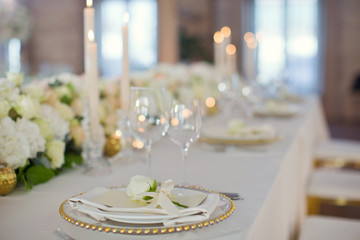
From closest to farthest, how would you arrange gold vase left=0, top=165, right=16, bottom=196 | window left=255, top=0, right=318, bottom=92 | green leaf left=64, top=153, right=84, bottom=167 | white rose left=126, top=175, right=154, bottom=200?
white rose left=126, top=175, right=154, bottom=200 < gold vase left=0, top=165, right=16, bottom=196 < green leaf left=64, top=153, right=84, bottom=167 < window left=255, top=0, right=318, bottom=92

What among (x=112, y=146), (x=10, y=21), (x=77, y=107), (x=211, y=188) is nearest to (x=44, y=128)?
(x=77, y=107)

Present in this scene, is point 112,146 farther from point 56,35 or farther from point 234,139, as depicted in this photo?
point 56,35

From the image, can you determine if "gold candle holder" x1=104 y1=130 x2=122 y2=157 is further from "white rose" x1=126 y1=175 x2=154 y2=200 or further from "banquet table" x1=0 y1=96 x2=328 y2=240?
"white rose" x1=126 y1=175 x2=154 y2=200

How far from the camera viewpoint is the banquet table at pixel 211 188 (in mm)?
964

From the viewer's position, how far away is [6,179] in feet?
3.85

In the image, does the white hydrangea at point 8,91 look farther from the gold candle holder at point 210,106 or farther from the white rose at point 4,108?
the gold candle holder at point 210,106

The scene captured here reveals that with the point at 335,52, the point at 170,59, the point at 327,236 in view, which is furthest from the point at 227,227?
the point at 335,52

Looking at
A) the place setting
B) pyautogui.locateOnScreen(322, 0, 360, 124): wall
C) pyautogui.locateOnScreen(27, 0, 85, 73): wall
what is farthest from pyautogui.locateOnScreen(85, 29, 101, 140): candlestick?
pyautogui.locateOnScreen(27, 0, 85, 73): wall

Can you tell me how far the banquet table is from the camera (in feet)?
3.16

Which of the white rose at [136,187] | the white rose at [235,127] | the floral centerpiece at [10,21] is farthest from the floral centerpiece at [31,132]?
the floral centerpiece at [10,21]

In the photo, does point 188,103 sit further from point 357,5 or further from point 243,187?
point 357,5

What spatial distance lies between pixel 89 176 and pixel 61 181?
9 cm

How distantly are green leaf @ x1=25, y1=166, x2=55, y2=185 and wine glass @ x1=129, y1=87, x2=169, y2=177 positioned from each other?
288 mm

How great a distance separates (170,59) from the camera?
7359 millimetres
